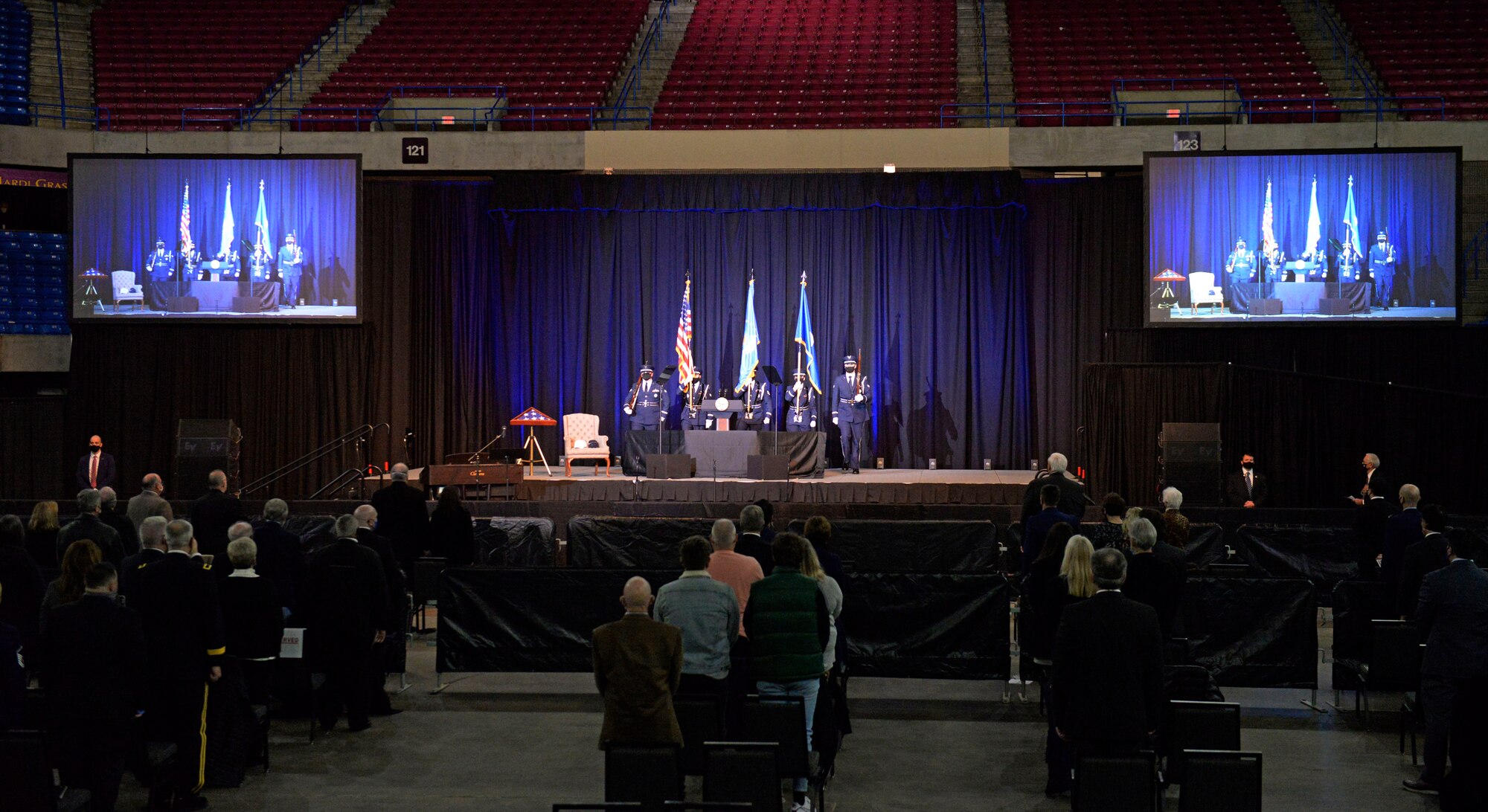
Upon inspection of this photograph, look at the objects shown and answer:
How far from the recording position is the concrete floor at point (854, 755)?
727 cm

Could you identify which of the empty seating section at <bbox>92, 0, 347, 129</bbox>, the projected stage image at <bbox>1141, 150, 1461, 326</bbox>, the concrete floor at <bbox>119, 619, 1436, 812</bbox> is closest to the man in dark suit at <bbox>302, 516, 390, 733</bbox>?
the concrete floor at <bbox>119, 619, 1436, 812</bbox>

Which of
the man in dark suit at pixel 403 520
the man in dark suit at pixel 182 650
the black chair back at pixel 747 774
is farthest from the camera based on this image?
the man in dark suit at pixel 403 520

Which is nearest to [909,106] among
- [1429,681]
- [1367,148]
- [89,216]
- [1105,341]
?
[1105,341]

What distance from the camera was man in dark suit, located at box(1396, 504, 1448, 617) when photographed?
8.20 meters

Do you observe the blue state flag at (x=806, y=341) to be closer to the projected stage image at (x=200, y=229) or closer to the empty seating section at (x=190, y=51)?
the projected stage image at (x=200, y=229)

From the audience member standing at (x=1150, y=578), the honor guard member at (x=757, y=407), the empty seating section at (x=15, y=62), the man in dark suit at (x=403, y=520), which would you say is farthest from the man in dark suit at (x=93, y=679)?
the empty seating section at (x=15, y=62)

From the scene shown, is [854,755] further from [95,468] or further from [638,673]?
[95,468]

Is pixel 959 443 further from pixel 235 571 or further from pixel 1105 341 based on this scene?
pixel 235 571

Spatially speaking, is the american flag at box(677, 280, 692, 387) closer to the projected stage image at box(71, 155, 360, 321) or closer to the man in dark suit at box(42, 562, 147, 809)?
the projected stage image at box(71, 155, 360, 321)

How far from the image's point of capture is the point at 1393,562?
31.1 ft

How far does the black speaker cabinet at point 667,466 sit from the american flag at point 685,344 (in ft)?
11.4

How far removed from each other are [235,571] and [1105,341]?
16359 mm

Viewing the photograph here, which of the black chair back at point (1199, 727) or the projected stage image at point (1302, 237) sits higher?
the projected stage image at point (1302, 237)

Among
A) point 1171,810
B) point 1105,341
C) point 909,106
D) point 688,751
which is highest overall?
point 909,106
